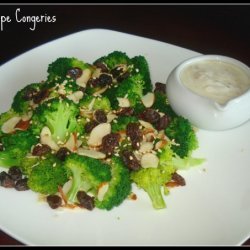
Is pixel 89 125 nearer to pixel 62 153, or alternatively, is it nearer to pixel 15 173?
pixel 62 153

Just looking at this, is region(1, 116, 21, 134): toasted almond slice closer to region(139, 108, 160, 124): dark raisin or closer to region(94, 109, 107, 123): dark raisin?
region(94, 109, 107, 123): dark raisin

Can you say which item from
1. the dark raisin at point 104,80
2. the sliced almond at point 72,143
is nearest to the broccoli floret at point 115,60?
the dark raisin at point 104,80

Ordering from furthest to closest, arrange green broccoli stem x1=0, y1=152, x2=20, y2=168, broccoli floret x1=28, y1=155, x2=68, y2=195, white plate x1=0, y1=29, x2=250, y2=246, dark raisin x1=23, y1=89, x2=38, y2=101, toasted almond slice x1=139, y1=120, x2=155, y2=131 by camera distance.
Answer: dark raisin x1=23, y1=89, x2=38, y2=101, toasted almond slice x1=139, y1=120, x2=155, y2=131, green broccoli stem x1=0, y1=152, x2=20, y2=168, broccoli floret x1=28, y1=155, x2=68, y2=195, white plate x1=0, y1=29, x2=250, y2=246

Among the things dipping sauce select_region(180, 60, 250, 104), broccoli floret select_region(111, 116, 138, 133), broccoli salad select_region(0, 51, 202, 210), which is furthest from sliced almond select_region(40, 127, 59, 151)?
dipping sauce select_region(180, 60, 250, 104)

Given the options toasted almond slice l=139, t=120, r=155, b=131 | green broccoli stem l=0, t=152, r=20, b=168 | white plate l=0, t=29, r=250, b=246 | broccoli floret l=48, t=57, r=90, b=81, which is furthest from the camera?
broccoli floret l=48, t=57, r=90, b=81

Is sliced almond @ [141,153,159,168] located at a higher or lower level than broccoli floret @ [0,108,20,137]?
higher

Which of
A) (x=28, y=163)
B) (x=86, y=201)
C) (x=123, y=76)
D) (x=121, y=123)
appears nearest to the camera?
(x=86, y=201)

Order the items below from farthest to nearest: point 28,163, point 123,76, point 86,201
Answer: point 123,76
point 28,163
point 86,201

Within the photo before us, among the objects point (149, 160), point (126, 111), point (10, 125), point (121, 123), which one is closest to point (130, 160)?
point (149, 160)
